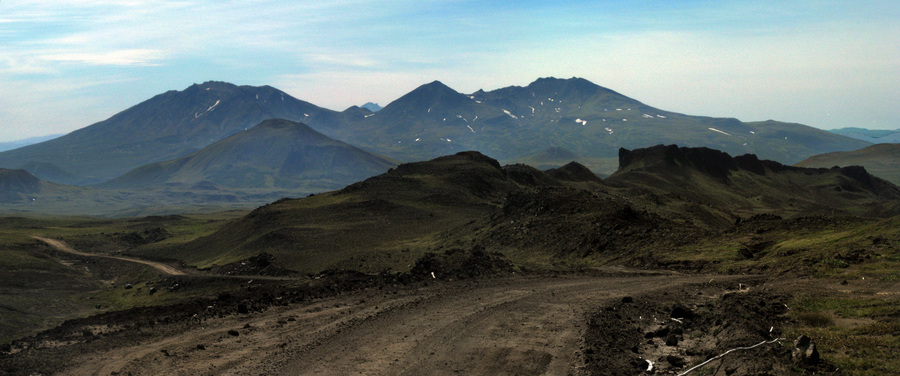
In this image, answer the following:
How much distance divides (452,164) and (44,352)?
3461 inches

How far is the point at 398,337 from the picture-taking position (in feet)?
75.1

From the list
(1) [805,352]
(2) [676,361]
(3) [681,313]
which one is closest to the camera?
(1) [805,352]

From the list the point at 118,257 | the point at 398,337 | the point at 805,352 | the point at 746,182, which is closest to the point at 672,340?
the point at 805,352

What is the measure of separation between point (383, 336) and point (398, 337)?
0.66 m

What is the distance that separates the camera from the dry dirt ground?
20.0m

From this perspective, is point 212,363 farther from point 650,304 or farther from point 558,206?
point 558,206

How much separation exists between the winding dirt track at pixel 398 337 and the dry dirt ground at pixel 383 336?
0.15 ft

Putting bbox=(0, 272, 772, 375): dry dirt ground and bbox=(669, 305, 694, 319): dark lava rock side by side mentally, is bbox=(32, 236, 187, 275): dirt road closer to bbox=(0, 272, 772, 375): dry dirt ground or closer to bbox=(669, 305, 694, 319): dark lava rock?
bbox=(0, 272, 772, 375): dry dirt ground

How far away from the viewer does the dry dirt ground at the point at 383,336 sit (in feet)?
65.5

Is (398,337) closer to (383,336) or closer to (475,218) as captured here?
(383,336)

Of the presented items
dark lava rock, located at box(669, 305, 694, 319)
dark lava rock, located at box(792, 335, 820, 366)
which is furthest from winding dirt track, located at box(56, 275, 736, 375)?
dark lava rock, located at box(792, 335, 820, 366)

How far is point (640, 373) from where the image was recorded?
17547mm

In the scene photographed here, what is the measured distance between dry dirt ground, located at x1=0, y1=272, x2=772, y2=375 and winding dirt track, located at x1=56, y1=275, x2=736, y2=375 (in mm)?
47

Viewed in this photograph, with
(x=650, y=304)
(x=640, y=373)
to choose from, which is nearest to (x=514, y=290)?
(x=650, y=304)
